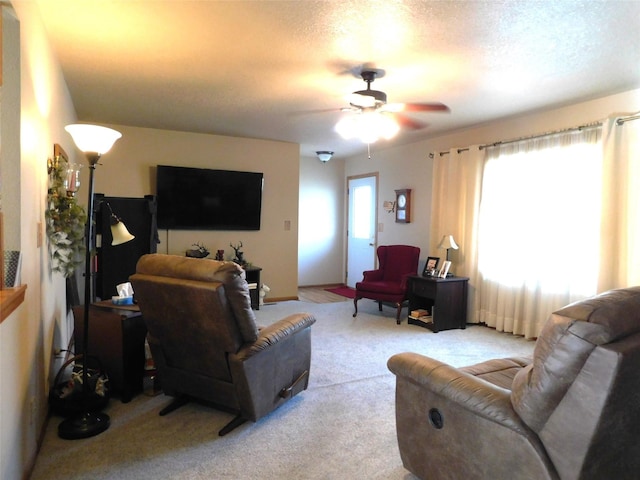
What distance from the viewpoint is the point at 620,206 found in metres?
3.63

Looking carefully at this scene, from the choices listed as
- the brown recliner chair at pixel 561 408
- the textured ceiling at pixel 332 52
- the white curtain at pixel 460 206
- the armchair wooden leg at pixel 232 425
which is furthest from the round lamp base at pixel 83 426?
the white curtain at pixel 460 206

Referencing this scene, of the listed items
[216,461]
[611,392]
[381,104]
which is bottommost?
Result: [216,461]

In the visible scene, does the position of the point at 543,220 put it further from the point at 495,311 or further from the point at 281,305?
the point at 281,305

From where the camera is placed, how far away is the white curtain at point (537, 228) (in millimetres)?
3920

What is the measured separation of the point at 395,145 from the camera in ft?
21.0

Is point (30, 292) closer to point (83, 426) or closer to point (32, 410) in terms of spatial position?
point (32, 410)

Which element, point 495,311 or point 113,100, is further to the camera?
point 495,311

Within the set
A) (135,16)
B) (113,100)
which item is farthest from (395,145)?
(135,16)

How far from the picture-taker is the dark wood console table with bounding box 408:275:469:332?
481 centimetres

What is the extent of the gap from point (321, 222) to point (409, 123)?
10.3ft

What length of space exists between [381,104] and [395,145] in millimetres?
3077

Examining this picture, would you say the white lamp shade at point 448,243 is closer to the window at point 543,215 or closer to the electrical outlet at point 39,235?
the window at point 543,215

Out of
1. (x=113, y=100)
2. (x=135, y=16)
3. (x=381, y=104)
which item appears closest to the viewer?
(x=135, y=16)

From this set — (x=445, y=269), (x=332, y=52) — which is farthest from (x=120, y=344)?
(x=445, y=269)
